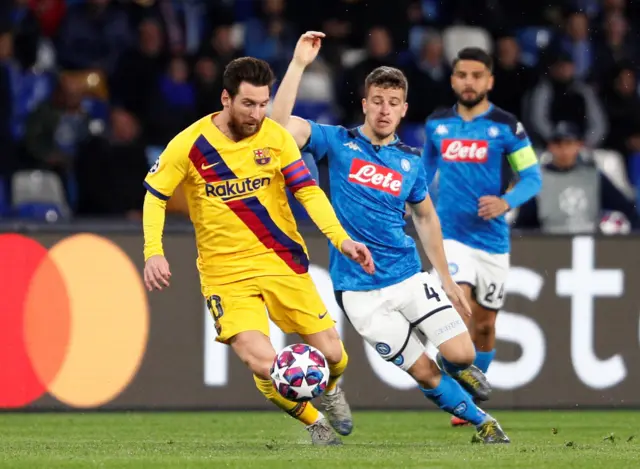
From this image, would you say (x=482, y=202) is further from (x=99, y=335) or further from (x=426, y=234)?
(x=99, y=335)

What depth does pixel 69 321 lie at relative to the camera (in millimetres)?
11766

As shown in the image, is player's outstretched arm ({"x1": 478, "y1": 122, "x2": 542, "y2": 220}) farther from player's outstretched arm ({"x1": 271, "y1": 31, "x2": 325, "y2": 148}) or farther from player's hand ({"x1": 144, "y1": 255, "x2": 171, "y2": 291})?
player's hand ({"x1": 144, "y1": 255, "x2": 171, "y2": 291})

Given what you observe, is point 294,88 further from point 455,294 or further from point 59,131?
point 59,131

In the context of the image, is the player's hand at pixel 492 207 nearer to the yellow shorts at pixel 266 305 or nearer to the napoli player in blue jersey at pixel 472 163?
the napoli player in blue jersey at pixel 472 163

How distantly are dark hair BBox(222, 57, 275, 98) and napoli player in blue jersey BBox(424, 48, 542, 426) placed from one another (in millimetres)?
2706

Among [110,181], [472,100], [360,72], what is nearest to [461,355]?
[472,100]

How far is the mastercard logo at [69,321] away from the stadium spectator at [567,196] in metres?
3.59

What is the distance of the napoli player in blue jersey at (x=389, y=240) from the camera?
877 cm

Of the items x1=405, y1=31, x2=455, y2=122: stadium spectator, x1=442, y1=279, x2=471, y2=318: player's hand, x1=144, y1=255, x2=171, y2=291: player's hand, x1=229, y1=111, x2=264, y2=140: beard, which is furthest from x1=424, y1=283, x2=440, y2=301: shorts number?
x1=405, y1=31, x2=455, y2=122: stadium spectator

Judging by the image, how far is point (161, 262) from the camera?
785 cm

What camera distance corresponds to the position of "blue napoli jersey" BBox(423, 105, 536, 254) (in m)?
10.6

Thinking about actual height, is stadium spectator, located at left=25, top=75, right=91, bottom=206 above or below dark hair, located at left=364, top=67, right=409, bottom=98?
below

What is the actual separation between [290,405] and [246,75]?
185 cm

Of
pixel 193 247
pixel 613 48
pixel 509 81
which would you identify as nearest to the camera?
pixel 193 247
